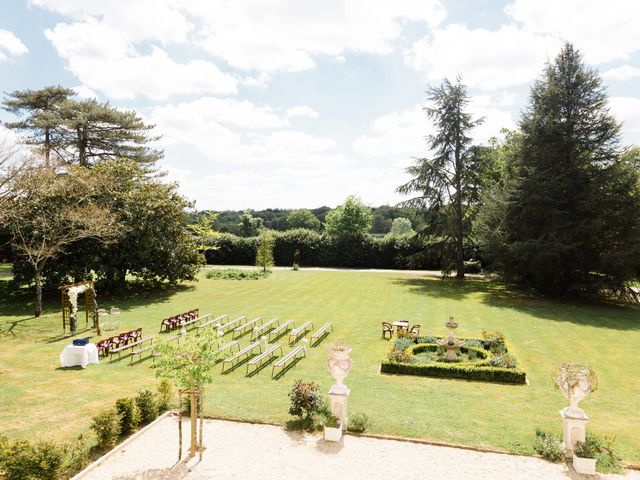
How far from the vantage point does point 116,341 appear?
52.6 feet

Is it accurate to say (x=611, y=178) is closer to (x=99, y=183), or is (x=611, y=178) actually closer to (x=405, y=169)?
(x=405, y=169)

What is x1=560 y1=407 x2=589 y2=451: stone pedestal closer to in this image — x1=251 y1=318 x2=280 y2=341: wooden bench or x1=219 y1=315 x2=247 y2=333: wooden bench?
x1=251 y1=318 x2=280 y2=341: wooden bench

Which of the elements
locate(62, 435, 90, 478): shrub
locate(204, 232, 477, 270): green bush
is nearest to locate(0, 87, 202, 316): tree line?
locate(62, 435, 90, 478): shrub

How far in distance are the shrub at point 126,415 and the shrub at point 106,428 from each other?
46 cm

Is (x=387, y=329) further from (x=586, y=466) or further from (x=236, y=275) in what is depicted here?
(x=236, y=275)

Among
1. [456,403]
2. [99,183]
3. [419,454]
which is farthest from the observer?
[99,183]

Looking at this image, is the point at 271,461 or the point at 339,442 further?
the point at 339,442

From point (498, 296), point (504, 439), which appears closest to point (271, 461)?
point (504, 439)

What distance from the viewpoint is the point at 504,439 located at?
890cm

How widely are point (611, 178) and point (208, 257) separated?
135 ft

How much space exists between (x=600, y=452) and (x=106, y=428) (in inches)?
376

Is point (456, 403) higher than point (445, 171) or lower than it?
lower

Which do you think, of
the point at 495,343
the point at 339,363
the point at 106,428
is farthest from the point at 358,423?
the point at 495,343

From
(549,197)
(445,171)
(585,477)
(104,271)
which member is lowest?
→ (585,477)
